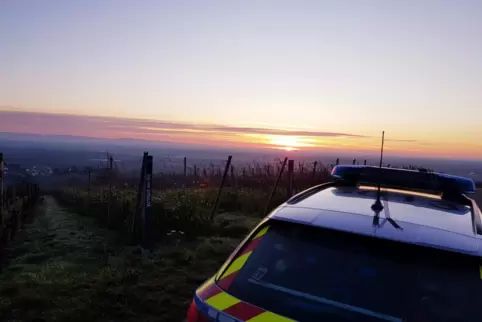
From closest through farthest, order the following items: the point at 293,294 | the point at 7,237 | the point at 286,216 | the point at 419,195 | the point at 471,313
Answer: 1. the point at 471,313
2. the point at 293,294
3. the point at 286,216
4. the point at 419,195
5. the point at 7,237

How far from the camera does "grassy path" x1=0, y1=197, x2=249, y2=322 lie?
16.7ft

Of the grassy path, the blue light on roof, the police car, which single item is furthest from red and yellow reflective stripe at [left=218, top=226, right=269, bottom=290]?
the grassy path

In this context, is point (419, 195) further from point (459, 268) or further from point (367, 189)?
point (459, 268)

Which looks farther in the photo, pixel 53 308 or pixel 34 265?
pixel 34 265

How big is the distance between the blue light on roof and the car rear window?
3.99 ft

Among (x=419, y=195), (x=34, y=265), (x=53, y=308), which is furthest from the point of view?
(x=34, y=265)

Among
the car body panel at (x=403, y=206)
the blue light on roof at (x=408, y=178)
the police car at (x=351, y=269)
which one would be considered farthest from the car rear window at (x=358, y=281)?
the blue light on roof at (x=408, y=178)

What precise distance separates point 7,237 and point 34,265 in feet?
5.39

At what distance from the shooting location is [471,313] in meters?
2.02

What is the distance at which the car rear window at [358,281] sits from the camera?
2.04 m

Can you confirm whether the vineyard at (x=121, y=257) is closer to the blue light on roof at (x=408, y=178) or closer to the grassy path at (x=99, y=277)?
the grassy path at (x=99, y=277)

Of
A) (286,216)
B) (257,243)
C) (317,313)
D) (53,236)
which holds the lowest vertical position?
(53,236)

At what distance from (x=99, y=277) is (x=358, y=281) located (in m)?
4.79

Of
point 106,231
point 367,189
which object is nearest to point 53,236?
point 106,231
